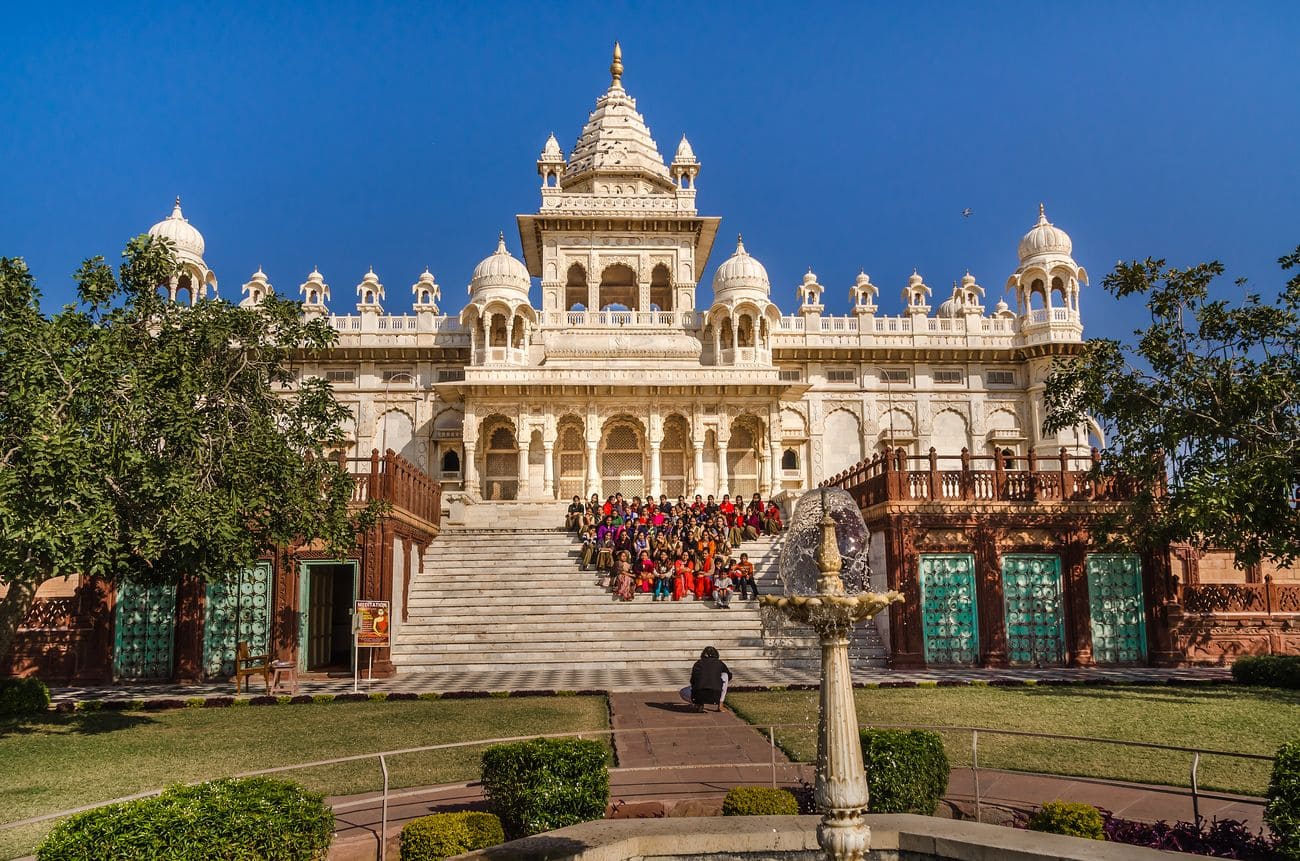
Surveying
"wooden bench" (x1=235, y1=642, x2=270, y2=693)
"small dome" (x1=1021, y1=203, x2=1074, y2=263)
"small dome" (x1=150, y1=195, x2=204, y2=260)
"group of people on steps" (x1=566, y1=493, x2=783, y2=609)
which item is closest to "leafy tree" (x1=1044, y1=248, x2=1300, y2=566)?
"group of people on steps" (x1=566, y1=493, x2=783, y2=609)

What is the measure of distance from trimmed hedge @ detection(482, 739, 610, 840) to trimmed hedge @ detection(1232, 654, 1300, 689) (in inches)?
544

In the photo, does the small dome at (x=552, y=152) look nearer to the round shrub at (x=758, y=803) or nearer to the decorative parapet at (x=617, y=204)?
the decorative parapet at (x=617, y=204)

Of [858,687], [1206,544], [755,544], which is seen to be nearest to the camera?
[858,687]

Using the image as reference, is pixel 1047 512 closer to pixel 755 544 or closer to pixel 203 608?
pixel 755 544

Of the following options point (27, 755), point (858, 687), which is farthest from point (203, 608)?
point (858, 687)

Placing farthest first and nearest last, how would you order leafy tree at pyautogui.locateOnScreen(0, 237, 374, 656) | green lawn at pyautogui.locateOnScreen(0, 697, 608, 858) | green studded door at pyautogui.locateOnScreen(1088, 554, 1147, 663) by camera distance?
green studded door at pyautogui.locateOnScreen(1088, 554, 1147, 663), leafy tree at pyautogui.locateOnScreen(0, 237, 374, 656), green lawn at pyautogui.locateOnScreen(0, 697, 608, 858)

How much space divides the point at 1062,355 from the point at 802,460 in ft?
36.4

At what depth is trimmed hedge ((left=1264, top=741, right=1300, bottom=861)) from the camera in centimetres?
661

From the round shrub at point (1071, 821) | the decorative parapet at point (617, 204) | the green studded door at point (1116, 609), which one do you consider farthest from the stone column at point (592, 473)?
the round shrub at point (1071, 821)

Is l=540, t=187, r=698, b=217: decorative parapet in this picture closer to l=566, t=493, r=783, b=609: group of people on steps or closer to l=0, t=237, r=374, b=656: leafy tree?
l=566, t=493, r=783, b=609: group of people on steps

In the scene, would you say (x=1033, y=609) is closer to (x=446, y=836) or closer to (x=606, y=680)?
(x=606, y=680)

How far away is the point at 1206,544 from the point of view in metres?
17.5

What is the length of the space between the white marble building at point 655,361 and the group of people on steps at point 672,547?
25.8 feet

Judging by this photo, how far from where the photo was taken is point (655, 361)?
117ft
